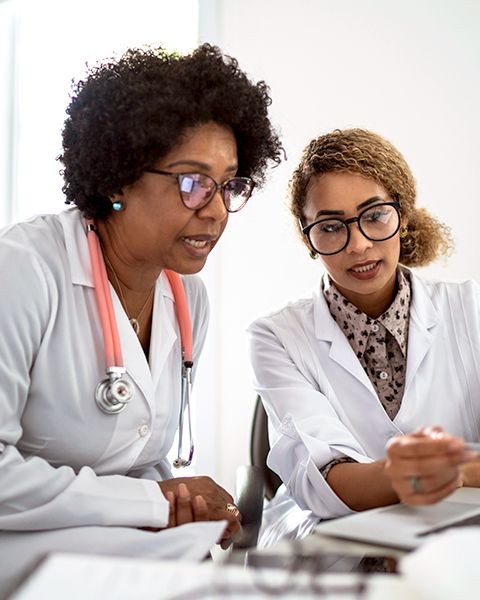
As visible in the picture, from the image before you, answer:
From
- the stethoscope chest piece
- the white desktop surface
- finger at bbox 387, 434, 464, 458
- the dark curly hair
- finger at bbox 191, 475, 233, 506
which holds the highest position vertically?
the dark curly hair

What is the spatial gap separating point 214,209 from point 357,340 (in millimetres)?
506

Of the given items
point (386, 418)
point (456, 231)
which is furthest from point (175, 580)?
point (456, 231)

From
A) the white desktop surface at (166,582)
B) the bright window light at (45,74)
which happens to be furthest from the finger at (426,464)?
the bright window light at (45,74)

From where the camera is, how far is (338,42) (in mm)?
2795

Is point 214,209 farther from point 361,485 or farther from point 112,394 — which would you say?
point 361,485

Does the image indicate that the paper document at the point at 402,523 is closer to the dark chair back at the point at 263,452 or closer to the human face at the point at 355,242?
the human face at the point at 355,242

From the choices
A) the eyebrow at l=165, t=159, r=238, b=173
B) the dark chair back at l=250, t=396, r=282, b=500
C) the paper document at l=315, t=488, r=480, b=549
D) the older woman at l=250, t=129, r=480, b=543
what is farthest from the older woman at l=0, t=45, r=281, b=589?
the dark chair back at l=250, t=396, r=282, b=500

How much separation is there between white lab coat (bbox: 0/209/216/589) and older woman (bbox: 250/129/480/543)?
280mm

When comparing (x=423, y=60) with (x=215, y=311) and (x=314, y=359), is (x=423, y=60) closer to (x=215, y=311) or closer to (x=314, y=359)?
(x=215, y=311)

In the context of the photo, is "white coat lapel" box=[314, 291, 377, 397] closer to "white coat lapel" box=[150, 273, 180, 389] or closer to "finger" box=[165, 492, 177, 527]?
"white coat lapel" box=[150, 273, 180, 389]

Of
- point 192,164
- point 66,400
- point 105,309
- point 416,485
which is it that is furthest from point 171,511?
point 192,164

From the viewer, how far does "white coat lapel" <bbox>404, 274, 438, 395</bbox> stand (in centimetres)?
160

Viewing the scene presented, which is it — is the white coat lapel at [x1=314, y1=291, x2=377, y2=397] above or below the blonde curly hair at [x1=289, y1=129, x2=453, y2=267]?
below

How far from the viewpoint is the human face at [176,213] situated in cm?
135
